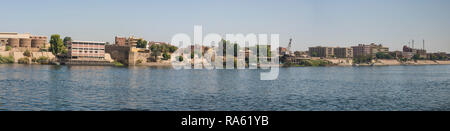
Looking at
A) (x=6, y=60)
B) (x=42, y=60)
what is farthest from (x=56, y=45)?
(x=6, y=60)

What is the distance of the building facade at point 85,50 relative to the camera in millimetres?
136250

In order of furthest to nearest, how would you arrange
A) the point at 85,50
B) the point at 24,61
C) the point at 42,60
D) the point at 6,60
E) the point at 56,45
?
the point at 56,45 → the point at 42,60 → the point at 85,50 → the point at 24,61 → the point at 6,60

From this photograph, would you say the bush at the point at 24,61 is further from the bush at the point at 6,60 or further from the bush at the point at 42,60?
the bush at the point at 6,60

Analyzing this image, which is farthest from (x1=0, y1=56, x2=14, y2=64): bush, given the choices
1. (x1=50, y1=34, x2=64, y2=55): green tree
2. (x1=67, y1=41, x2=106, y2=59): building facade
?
(x1=67, y1=41, x2=106, y2=59): building facade

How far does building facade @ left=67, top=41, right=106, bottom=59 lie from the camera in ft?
447

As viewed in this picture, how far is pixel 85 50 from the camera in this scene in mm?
138250

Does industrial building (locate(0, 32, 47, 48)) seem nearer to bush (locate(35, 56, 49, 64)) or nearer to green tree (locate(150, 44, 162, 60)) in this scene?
bush (locate(35, 56, 49, 64))

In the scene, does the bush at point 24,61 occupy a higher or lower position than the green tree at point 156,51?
lower

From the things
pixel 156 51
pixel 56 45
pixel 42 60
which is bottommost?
pixel 42 60

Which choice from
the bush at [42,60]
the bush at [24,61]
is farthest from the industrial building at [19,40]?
the bush at [24,61]

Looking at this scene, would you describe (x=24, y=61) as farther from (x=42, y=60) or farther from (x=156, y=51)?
(x=156, y=51)
